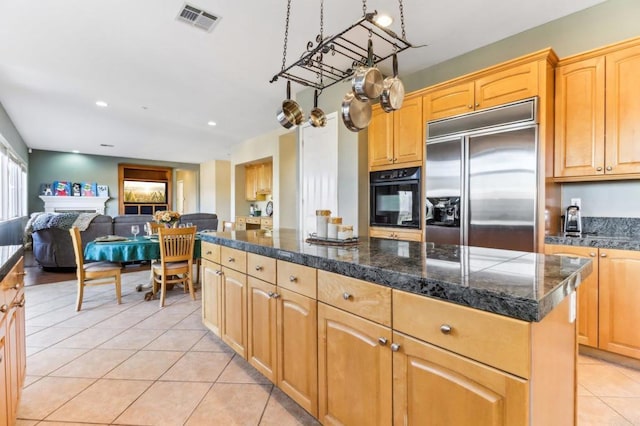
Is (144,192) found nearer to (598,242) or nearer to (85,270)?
(85,270)

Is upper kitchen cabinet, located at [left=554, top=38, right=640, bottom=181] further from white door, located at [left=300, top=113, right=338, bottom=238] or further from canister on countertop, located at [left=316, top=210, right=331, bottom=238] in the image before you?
white door, located at [left=300, top=113, right=338, bottom=238]

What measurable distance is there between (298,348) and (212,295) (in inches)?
46.2

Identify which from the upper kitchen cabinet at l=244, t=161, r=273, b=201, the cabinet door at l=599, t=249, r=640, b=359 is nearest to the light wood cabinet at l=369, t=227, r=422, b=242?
the cabinet door at l=599, t=249, r=640, b=359

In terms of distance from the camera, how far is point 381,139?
11.7 ft

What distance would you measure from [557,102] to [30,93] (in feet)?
20.6

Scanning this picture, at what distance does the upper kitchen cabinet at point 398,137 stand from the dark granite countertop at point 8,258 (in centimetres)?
307

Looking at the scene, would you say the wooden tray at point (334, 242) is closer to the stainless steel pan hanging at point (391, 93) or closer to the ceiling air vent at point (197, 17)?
the stainless steel pan hanging at point (391, 93)

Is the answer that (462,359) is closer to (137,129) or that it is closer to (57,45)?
(57,45)

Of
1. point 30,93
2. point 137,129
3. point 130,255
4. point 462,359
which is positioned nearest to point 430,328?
point 462,359

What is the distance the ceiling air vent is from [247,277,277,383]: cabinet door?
2181 millimetres

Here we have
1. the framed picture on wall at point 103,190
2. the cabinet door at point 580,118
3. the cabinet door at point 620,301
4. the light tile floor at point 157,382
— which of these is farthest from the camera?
the framed picture on wall at point 103,190

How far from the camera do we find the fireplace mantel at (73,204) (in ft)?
28.8

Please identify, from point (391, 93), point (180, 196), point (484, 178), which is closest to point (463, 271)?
point (391, 93)

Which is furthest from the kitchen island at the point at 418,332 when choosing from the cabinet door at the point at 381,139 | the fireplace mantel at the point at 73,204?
the fireplace mantel at the point at 73,204
